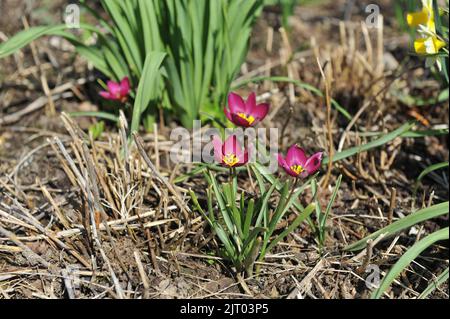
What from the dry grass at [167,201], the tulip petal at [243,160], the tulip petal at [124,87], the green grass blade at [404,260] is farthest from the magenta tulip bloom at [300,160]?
the tulip petal at [124,87]

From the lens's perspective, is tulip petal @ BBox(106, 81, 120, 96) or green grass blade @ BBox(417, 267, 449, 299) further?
tulip petal @ BBox(106, 81, 120, 96)

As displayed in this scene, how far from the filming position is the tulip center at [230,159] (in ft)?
5.93

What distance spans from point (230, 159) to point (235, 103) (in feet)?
1.09

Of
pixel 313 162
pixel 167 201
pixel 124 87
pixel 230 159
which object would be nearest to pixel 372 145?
pixel 313 162

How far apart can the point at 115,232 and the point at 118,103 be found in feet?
2.52

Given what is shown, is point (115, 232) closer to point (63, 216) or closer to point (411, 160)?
point (63, 216)

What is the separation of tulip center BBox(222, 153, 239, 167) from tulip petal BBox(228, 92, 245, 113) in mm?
288

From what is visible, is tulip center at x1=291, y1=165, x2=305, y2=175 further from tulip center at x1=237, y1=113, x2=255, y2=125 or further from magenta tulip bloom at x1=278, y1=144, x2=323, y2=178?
tulip center at x1=237, y1=113, x2=255, y2=125

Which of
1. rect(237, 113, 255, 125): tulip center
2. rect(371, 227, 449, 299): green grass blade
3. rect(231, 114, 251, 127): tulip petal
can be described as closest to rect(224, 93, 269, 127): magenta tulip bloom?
rect(237, 113, 255, 125): tulip center

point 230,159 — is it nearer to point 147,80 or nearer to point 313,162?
point 313,162

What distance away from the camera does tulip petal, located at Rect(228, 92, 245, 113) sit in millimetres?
2094

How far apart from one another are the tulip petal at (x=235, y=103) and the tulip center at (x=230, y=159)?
0.29 metres

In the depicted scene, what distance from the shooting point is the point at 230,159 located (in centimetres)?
184

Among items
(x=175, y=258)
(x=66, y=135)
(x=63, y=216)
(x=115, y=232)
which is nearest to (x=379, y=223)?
(x=175, y=258)
